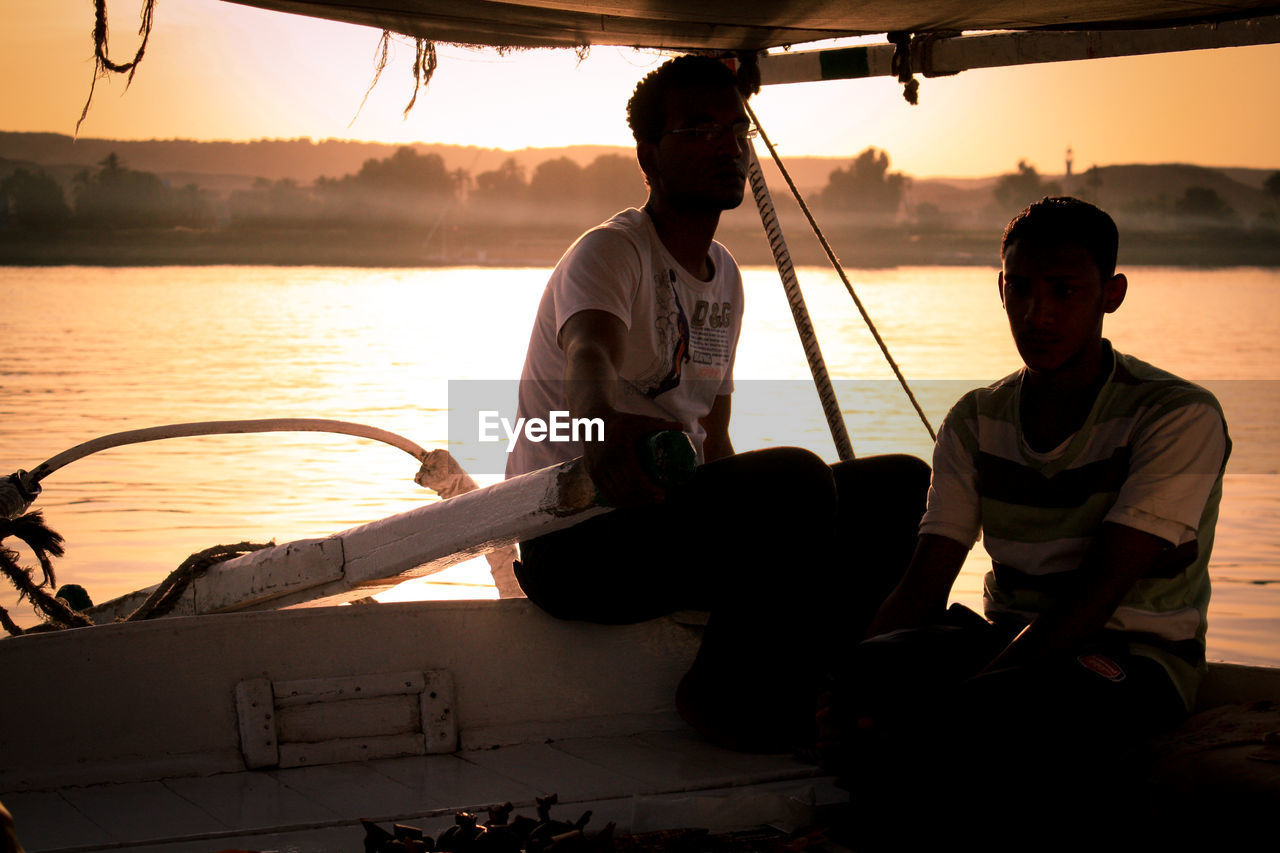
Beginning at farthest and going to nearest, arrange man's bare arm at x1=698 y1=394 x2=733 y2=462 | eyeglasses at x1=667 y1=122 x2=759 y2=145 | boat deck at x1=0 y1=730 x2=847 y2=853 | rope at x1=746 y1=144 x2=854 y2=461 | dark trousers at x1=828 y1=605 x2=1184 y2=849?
rope at x1=746 y1=144 x2=854 y2=461 → man's bare arm at x1=698 y1=394 x2=733 y2=462 → eyeglasses at x1=667 y1=122 x2=759 y2=145 → boat deck at x1=0 y1=730 x2=847 y2=853 → dark trousers at x1=828 y1=605 x2=1184 y2=849

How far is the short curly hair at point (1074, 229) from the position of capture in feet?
6.32

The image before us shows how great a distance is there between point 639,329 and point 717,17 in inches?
44.4

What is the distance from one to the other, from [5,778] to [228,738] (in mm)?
353

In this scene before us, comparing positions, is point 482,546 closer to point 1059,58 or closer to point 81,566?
point 1059,58

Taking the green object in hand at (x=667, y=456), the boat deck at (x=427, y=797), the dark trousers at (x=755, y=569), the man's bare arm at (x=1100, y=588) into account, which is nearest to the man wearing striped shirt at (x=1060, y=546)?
the man's bare arm at (x=1100, y=588)

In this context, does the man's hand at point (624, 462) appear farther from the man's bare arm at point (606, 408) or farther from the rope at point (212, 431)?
the rope at point (212, 431)

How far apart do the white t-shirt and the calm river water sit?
1.10ft

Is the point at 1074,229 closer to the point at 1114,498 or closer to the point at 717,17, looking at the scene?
the point at 1114,498

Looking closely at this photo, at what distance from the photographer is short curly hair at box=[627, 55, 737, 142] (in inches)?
93.5

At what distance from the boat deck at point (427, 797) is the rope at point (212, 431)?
875 mm

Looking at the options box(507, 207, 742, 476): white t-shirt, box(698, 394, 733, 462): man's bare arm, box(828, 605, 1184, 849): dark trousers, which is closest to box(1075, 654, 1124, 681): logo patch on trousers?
box(828, 605, 1184, 849): dark trousers

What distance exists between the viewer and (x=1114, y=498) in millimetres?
1901

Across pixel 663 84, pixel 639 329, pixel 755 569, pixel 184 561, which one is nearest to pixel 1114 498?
pixel 755 569

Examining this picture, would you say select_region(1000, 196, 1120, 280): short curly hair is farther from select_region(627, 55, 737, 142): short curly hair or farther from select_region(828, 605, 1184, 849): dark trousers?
select_region(627, 55, 737, 142): short curly hair
